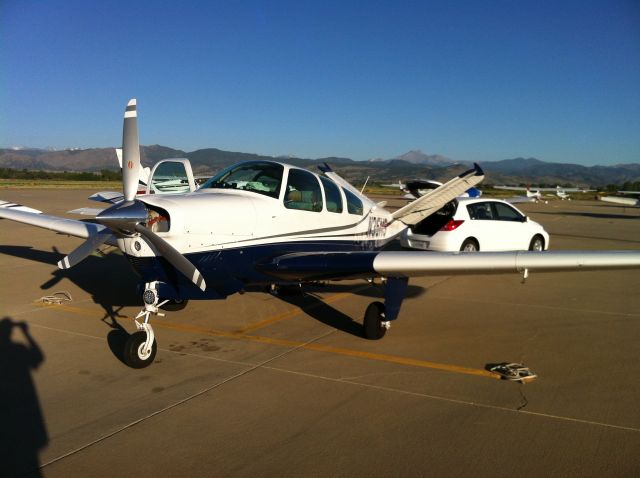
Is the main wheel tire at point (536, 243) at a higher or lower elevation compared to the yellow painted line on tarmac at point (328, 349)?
higher

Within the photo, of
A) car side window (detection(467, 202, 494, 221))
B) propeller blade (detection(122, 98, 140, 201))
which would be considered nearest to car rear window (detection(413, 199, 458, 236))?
car side window (detection(467, 202, 494, 221))

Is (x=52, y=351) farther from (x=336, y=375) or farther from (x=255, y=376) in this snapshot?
(x=336, y=375)

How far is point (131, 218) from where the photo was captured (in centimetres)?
502

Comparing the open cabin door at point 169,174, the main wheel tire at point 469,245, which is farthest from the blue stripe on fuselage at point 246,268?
the main wheel tire at point 469,245

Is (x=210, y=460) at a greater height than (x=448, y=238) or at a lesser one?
lesser

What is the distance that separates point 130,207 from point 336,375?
2780 millimetres

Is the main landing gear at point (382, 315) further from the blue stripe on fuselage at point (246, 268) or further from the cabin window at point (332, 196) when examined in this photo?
the cabin window at point (332, 196)

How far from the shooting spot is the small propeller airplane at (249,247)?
5.36 metres

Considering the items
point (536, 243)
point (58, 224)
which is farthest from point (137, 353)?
point (536, 243)

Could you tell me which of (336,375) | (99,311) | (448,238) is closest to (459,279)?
(448,238)

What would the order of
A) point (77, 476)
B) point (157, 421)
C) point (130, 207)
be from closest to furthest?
point (77, 476)
point (157, 421)
point (130, 207)

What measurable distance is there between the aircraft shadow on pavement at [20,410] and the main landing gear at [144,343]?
94 centimetres

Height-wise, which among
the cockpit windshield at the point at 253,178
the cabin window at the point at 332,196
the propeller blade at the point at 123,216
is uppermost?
the cockpit windshield at the point at 253,178

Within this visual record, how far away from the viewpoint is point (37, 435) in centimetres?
395
